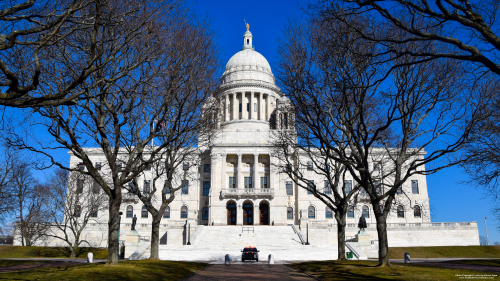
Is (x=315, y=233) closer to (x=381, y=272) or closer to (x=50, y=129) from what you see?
(x=381, y=272)

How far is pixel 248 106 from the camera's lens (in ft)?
279

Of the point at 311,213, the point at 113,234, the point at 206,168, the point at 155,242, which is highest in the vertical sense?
the point at 206,168

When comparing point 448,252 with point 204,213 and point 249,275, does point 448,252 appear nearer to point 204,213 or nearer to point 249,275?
point 249,275

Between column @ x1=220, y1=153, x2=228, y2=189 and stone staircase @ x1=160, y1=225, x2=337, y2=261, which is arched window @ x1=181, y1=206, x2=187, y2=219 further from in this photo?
stone staircase @ x1=160, y1=225, x2=337, y2=261

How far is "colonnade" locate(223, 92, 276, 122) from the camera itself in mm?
83562

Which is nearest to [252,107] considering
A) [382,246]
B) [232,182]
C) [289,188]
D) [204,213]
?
[232,182]

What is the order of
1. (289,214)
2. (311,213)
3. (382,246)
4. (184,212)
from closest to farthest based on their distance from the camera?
(382,246)
(289,214)
(311,213)
(184,212)

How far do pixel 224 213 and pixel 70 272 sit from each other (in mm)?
47478

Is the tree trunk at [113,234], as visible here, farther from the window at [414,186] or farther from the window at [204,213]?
the window at [414,186]

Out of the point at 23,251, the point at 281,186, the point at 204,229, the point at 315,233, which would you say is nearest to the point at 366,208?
the point at 281,186

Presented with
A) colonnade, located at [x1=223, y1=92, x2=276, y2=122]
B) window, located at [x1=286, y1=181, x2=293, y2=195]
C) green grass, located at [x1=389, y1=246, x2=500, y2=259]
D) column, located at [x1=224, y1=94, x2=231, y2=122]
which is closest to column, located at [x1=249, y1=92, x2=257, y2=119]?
colonnade, located at [x1=223, y1=92, x2=276, y2=122]

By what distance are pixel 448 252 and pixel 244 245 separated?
24904 millimetres

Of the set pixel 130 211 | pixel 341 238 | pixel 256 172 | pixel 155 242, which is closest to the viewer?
pixel 155 242

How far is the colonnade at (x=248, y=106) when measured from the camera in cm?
8356
